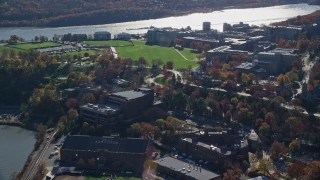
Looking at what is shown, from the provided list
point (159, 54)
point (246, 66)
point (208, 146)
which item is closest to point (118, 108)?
point (208, 146)

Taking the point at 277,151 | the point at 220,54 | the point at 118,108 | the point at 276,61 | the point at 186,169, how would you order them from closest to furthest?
the point at 186,169, the point at 277,151, the point at 118,108, the point at 276,61, the point at 220,54

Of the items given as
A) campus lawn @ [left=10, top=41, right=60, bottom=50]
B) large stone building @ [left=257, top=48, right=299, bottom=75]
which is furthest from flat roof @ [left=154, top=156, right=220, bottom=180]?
campus lawn @ [left=10, top=41, right=60, bottom=50]

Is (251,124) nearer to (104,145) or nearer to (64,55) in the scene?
(104,145)

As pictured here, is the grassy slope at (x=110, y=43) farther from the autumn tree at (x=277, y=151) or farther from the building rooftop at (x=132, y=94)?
the autumn tree at (x=277, y=151)

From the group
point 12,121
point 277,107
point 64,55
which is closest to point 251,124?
point 277,107

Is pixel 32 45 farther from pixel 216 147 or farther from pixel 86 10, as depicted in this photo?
pixel 216 147
